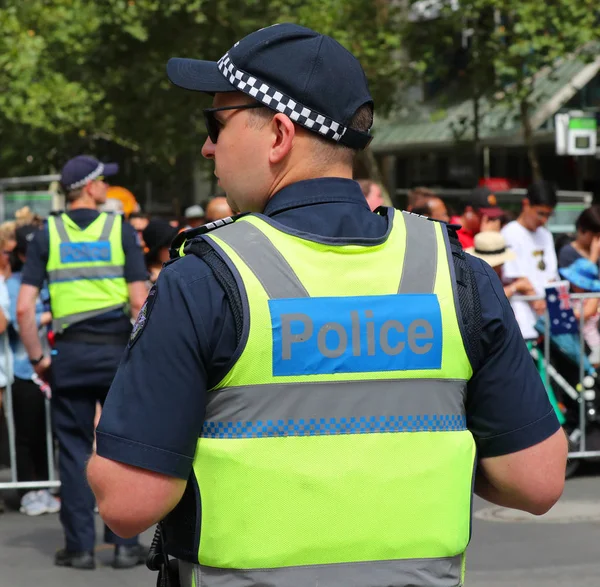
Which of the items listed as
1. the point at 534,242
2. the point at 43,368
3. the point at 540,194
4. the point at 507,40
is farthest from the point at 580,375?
the point at 507,40

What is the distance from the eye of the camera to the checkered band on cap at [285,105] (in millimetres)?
2250

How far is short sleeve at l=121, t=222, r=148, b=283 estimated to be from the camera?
664 cm

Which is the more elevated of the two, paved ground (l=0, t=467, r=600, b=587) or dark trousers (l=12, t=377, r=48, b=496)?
dark trousers (l=12, t=377, r=48, b=496)

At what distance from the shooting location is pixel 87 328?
21.7 feet

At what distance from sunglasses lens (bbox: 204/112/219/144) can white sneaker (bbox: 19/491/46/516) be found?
606 cm

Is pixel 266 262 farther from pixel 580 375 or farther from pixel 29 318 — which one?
pixel 580 375

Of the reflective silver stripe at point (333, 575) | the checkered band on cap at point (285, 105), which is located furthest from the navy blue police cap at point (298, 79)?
the reflective silver stripe at point (333, 575)

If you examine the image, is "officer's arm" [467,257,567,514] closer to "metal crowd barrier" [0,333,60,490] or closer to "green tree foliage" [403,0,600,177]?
"metal crowd barrier" [0,333,60,490]

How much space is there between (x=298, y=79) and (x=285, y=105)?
54 mm

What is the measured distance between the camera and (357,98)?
2316 millimetres

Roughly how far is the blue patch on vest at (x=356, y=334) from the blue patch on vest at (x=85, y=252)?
4.53 m

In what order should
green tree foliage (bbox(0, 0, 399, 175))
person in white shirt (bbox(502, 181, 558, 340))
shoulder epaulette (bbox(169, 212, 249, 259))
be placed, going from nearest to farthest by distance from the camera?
shoulder epaulette (bbox(169, 212, 249, 259))
person in white shirt (bbox(502, 181, 558, 340))
green tree foliage (bbox(0, 0, 399, 175))

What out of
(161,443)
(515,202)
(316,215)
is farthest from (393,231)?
(515,202)

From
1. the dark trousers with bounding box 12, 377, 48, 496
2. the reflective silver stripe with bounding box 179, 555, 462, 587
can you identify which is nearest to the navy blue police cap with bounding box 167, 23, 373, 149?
the reflective silver stripe with bounding box 179, 555, 462, 587
